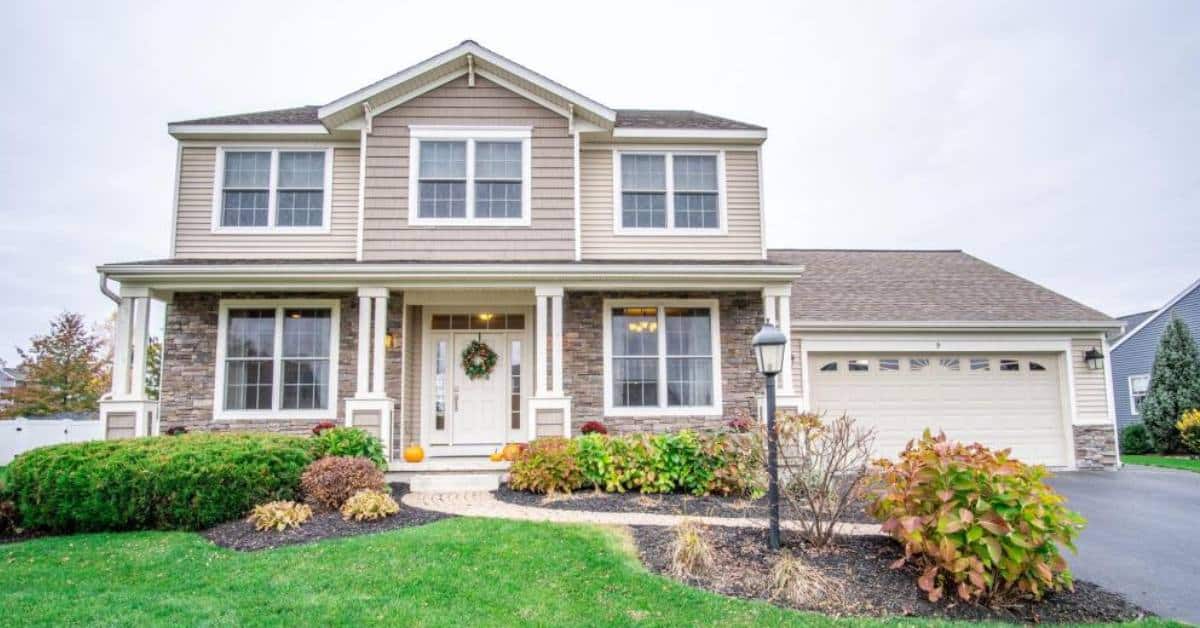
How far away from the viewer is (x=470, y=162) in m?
10.2

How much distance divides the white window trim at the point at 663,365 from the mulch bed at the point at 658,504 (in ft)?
7.25

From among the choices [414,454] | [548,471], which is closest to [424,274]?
[414,454]

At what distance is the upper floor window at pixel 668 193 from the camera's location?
10.6 meters

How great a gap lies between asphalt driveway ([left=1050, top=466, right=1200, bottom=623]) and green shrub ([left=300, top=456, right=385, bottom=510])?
6.91 meters

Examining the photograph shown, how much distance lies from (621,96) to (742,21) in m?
23.8

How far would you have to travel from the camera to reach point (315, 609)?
4.15 metres

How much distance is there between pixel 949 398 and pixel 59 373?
2465cm

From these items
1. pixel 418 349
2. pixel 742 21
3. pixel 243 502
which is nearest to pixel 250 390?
pixel 418 349

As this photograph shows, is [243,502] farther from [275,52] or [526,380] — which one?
[275,52]

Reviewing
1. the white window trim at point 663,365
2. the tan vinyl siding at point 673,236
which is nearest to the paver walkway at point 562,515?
the white window trim at point 663,365

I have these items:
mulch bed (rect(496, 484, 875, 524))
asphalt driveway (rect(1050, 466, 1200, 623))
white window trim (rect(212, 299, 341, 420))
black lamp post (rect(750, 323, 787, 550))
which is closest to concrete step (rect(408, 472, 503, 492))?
mulch bed (rect(496, 484, 875, 524))

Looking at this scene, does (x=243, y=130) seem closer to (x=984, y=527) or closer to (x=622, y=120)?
(x=622, y=120)

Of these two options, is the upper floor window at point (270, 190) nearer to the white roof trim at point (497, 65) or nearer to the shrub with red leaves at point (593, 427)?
the white roof trim at point (497, 65)

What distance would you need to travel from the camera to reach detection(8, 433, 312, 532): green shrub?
20.9 feet
